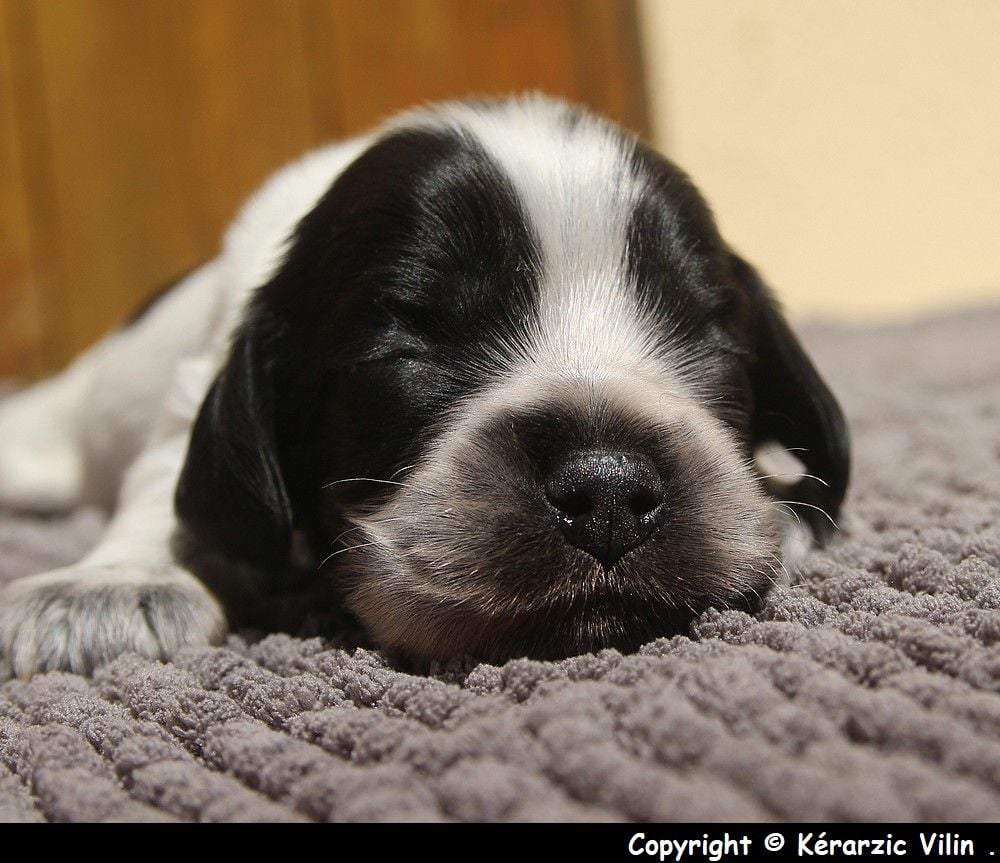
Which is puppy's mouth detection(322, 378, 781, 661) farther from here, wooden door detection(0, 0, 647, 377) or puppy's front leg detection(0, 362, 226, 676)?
wooden door detection(0, 0, 647, 377)

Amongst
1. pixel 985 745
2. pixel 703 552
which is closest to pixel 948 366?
pixel 703 552

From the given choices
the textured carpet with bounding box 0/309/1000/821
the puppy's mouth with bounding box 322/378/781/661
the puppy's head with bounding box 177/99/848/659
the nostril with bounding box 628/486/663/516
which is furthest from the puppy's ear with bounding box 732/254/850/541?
the nostril with bounding box 628/486/663/516

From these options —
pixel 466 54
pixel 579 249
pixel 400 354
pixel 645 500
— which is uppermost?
pixel 466 54

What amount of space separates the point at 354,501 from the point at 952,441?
1305mm

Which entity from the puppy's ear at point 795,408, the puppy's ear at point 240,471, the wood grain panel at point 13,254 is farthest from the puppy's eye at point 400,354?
the wood grain panel at point 13,254

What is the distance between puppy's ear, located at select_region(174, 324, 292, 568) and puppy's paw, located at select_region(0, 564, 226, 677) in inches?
4.0

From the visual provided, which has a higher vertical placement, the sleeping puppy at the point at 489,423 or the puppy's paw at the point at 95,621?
the sleeping puppy at the point at 489,423

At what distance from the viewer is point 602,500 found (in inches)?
44.1

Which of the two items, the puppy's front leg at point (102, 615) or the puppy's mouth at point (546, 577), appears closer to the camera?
the puppy's mouth at point (546, 577)

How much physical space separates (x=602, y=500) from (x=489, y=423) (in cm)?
20

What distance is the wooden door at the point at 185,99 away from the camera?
4.06m

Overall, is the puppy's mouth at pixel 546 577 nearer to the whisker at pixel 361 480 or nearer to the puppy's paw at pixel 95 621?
the whisker at pixel 361 480

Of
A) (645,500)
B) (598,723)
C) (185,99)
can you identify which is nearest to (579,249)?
(645,500)

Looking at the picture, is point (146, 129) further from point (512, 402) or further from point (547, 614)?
point (547, 614)
